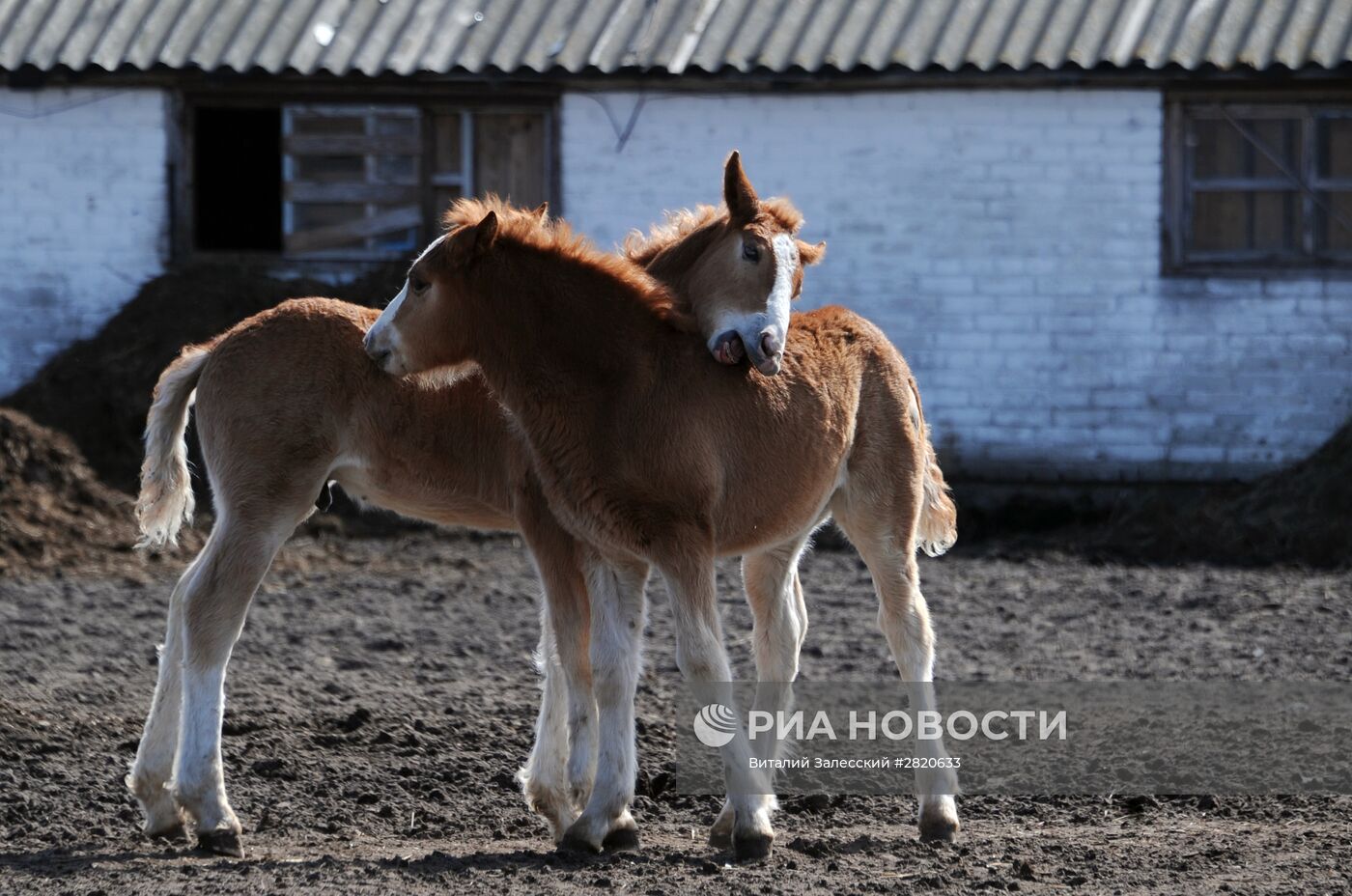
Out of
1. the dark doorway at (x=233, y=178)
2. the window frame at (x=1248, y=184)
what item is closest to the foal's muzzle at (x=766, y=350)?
the window frame at (x=1248, y=184)

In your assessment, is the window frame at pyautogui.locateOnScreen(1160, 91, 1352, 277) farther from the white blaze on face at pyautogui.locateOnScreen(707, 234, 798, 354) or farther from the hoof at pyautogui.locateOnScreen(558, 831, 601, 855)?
the hoof at pyautogui.locateOnScreen(558, 831, 601, 855)

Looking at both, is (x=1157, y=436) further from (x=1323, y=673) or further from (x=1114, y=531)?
(x=1323, y=673)

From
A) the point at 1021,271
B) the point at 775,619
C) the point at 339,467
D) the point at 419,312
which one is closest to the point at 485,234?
the point at 419,312

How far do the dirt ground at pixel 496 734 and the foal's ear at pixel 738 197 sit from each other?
2.13 meters

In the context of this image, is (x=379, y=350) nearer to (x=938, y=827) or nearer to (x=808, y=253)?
(x=808, y=253)

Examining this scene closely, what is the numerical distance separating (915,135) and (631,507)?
9.44m

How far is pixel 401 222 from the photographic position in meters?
14.5

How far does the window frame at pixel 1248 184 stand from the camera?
44.4 ft

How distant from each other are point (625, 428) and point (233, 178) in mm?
12557

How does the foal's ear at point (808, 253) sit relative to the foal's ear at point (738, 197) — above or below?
below

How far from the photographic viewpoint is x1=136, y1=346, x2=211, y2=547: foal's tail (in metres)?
5.93

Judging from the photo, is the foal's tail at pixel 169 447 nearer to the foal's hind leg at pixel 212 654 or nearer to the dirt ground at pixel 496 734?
the foal's hind leg at pixel 212 654

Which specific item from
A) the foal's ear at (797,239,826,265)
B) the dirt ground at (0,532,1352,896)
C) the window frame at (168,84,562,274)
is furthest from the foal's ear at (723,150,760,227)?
the window frame at (168,84,562,274)

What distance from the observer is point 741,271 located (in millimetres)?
5379
